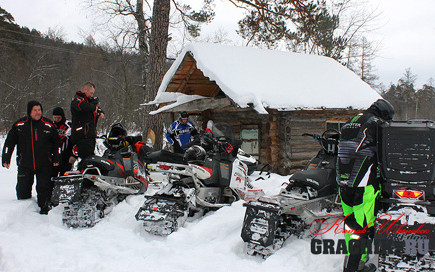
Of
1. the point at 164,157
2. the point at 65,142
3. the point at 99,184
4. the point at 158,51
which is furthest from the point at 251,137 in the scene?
the point at 99,184

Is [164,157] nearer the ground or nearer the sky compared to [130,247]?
nearer the sky

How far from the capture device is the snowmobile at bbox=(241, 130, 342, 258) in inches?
134

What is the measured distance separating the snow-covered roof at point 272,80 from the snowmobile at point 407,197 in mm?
4393

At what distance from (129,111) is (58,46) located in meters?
16.5

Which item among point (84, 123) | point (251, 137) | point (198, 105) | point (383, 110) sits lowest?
point (251, 137)

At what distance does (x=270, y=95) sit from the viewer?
845cm

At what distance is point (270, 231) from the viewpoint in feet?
11.0

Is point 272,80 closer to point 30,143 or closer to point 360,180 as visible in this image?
point 30,143

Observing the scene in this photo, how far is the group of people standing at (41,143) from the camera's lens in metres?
5.22

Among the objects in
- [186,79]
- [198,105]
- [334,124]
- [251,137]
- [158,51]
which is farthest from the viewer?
[334,124]

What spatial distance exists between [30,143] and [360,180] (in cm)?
463

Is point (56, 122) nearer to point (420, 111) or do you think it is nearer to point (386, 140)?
point (386, 140)

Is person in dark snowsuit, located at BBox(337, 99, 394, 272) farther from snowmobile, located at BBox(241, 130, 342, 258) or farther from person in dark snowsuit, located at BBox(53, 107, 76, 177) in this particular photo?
person in dark snowsuit, located at BBox(53, 107, 76, 177)

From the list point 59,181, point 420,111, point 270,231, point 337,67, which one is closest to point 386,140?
point 270,231
